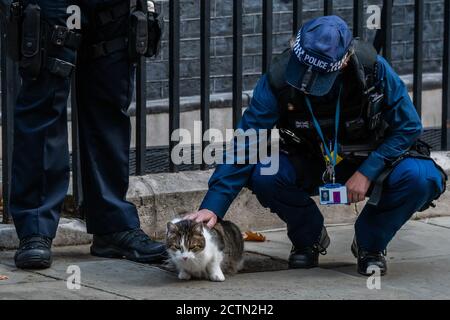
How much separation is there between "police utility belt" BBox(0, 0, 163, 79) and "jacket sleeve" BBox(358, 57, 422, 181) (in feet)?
3.73

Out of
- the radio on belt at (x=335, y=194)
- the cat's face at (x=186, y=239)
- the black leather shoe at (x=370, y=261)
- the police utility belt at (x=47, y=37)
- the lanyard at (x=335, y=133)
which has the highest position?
the police utility belt at (x=47, y=37)

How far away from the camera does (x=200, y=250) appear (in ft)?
17.1

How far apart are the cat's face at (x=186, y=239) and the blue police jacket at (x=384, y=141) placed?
0.16 metres

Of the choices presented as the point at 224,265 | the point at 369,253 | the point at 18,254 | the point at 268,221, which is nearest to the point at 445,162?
the point at 268,221

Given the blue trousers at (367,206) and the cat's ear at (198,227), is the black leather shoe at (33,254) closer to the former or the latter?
the cat's ear at (198,227)

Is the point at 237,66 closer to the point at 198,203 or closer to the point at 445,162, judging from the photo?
the point at 198,203

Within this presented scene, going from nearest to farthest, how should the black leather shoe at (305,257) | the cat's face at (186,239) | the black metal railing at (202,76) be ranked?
the cat's face at (186,239) → the black leather shoe at (305,257) → the black metal railing at (202,76)

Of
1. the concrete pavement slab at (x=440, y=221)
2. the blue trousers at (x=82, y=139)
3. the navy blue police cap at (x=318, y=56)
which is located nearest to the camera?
the navy blue police cap at (x=318, y=56)

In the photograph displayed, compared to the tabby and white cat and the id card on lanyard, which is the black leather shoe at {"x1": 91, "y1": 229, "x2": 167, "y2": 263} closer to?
the tabby and white cat

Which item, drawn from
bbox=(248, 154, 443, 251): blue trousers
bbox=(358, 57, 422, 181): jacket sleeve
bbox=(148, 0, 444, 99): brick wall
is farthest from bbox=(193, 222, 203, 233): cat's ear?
bbox=(148, 0, 444, 99): brick wall

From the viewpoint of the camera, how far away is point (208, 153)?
6574 millimetres

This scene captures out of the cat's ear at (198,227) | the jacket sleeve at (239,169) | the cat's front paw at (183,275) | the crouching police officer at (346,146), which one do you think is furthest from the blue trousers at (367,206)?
the cat's front paw at (183,275)

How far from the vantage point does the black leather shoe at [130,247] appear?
5.66m
